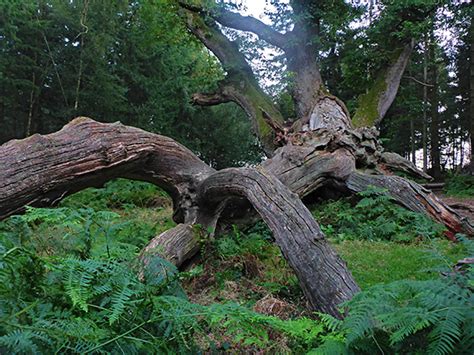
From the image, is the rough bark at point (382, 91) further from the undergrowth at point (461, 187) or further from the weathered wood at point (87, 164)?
the weathered wood at point (87, 164)

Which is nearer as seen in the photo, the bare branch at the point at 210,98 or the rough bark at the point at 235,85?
the rough bark at the point at 235,85

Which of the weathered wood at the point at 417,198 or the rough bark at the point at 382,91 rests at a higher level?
the rough bark at the point at 382,91

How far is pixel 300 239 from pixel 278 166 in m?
3.18

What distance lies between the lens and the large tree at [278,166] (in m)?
3.35

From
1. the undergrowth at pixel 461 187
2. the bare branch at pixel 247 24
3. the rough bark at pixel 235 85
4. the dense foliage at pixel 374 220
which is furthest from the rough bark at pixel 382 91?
the dense foliage at pixel 374 220

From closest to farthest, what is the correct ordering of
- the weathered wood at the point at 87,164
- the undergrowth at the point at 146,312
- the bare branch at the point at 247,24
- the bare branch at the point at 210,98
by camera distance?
the undergrowth at the point at 146,312, the weathered wood at the point at 87,164, the bare branch at the point at 247,24, the bare branch at the point at 210,98

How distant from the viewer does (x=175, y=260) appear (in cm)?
363

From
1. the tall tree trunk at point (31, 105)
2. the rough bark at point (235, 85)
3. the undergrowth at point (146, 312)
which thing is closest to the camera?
the undergrowth at point (146, 312)

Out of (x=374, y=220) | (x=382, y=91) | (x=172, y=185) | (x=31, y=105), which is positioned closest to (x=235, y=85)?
(x=382, y=91)

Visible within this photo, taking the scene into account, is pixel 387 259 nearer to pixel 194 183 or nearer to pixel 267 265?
pixel 267 265

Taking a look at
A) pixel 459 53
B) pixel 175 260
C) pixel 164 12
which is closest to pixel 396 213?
pixel 175 260

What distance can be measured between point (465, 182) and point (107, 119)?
39.3ft

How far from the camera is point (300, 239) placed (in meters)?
3.17

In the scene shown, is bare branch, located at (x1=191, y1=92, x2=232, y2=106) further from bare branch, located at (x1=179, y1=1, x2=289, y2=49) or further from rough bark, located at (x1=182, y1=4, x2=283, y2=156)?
bare branch, located at (x1=179, y1=1, x2=289, y2=49)
